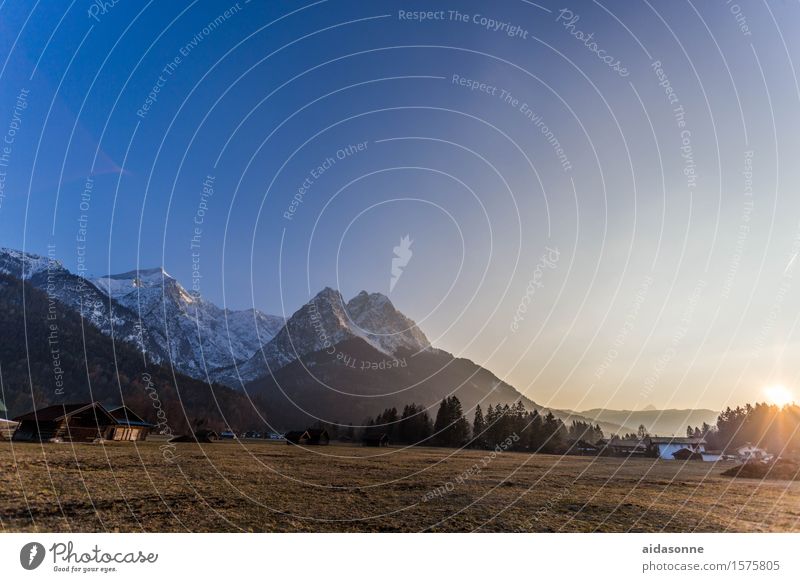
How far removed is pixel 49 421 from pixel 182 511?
147ft

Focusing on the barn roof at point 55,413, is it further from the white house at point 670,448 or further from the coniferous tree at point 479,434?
the white house at point 670,448

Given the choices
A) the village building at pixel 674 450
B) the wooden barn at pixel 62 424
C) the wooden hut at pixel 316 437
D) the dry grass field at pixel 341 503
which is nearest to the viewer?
the dry grass field at pixel 341 503

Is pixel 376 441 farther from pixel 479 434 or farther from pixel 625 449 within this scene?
pixel 625 449

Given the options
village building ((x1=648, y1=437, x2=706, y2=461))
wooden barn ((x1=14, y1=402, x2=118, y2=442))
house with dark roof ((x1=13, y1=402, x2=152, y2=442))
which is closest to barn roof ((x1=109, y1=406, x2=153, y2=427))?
house with dark roof ((x1=13, y1=402, x2=152, y2=442))

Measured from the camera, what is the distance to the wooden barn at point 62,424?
46.8 meters

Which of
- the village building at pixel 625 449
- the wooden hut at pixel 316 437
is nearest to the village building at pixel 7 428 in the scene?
the wooden hut at pixel 316 437

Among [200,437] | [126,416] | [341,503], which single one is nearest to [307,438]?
[200,437]

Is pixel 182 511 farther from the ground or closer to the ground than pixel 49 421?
farther from the ground

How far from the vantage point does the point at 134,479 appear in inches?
797

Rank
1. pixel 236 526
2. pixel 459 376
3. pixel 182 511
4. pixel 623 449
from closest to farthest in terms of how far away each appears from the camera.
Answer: pixel 236 526, pixel 182 511, pixel 623 449, pixel 459 376
